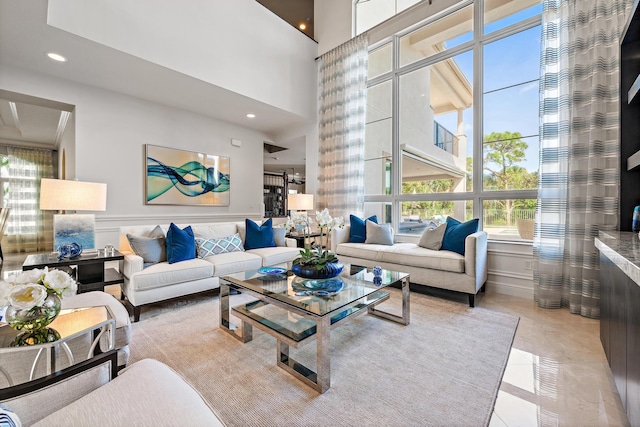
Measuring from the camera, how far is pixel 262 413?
134 cm

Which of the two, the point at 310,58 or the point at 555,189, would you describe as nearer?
the point at 555,189

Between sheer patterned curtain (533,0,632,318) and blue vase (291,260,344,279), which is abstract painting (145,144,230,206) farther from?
sheer patterned curtain (533,0,632,318)

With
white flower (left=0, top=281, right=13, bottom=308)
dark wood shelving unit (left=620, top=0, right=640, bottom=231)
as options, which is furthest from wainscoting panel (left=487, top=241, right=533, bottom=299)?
white flower (left=0, top=281, right=13, bottom=308)

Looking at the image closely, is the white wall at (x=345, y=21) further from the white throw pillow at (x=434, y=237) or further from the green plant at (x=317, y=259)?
the green plant at (x=317, y=259)

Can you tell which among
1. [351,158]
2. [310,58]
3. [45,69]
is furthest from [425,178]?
[45,69]

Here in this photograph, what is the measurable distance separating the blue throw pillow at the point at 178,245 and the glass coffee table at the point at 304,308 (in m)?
0.89

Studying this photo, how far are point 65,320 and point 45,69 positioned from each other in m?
3.70

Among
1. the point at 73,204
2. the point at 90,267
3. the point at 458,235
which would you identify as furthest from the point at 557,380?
the point at 73,204

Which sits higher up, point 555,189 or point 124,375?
point 555,189

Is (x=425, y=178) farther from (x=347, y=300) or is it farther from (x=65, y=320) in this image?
(x=65, y=320)

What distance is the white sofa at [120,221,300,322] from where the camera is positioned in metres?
2.41

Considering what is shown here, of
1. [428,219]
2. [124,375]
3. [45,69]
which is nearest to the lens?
[124,375]

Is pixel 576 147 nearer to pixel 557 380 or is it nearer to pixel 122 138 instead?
pixel 557 380

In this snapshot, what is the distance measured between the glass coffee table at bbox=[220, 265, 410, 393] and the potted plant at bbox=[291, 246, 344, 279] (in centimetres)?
9
